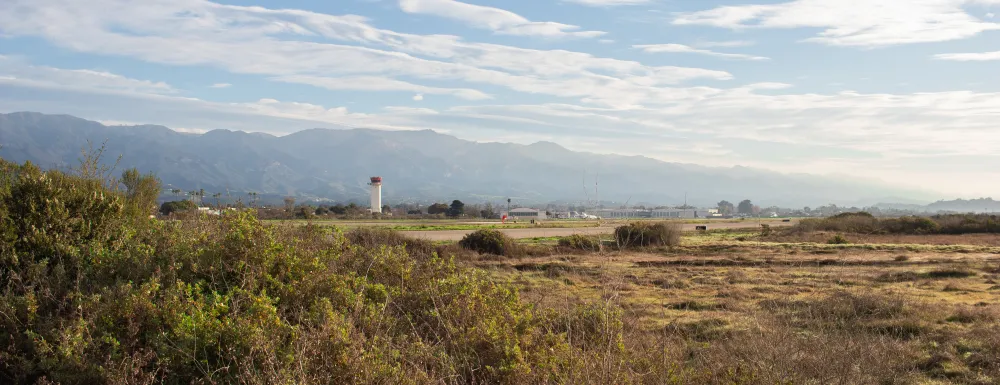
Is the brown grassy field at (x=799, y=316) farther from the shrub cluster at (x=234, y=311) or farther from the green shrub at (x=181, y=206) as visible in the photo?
the green shrub at (x=181, y=206)

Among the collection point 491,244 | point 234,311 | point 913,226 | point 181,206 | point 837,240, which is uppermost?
point 181,206

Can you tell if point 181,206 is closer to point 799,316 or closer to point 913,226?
point 799,316

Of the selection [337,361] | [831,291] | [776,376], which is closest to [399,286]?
[337,361]

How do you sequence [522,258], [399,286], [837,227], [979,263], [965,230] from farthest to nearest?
[837,227] < [965,230] < [522,258] < [979,263] < [399,286]

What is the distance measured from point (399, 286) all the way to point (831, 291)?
962 centimetres

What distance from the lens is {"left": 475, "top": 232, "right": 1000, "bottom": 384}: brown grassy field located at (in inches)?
239

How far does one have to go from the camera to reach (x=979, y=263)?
2188cm

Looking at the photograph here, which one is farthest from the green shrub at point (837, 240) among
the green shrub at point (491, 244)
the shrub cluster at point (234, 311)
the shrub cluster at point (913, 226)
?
the shrub cluster at point (234, 311)

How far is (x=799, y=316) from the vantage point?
1069cm

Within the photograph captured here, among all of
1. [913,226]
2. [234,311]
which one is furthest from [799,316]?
[913,226]

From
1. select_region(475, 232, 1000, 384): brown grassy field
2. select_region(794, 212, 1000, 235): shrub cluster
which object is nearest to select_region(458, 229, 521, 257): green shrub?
select_region(475, 232, 1000, 384): brown grassy field

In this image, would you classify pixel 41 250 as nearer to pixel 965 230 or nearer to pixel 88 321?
pixel 88 321

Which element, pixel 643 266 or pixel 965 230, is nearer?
pixel 643 266

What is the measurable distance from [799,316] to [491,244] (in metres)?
17.4
